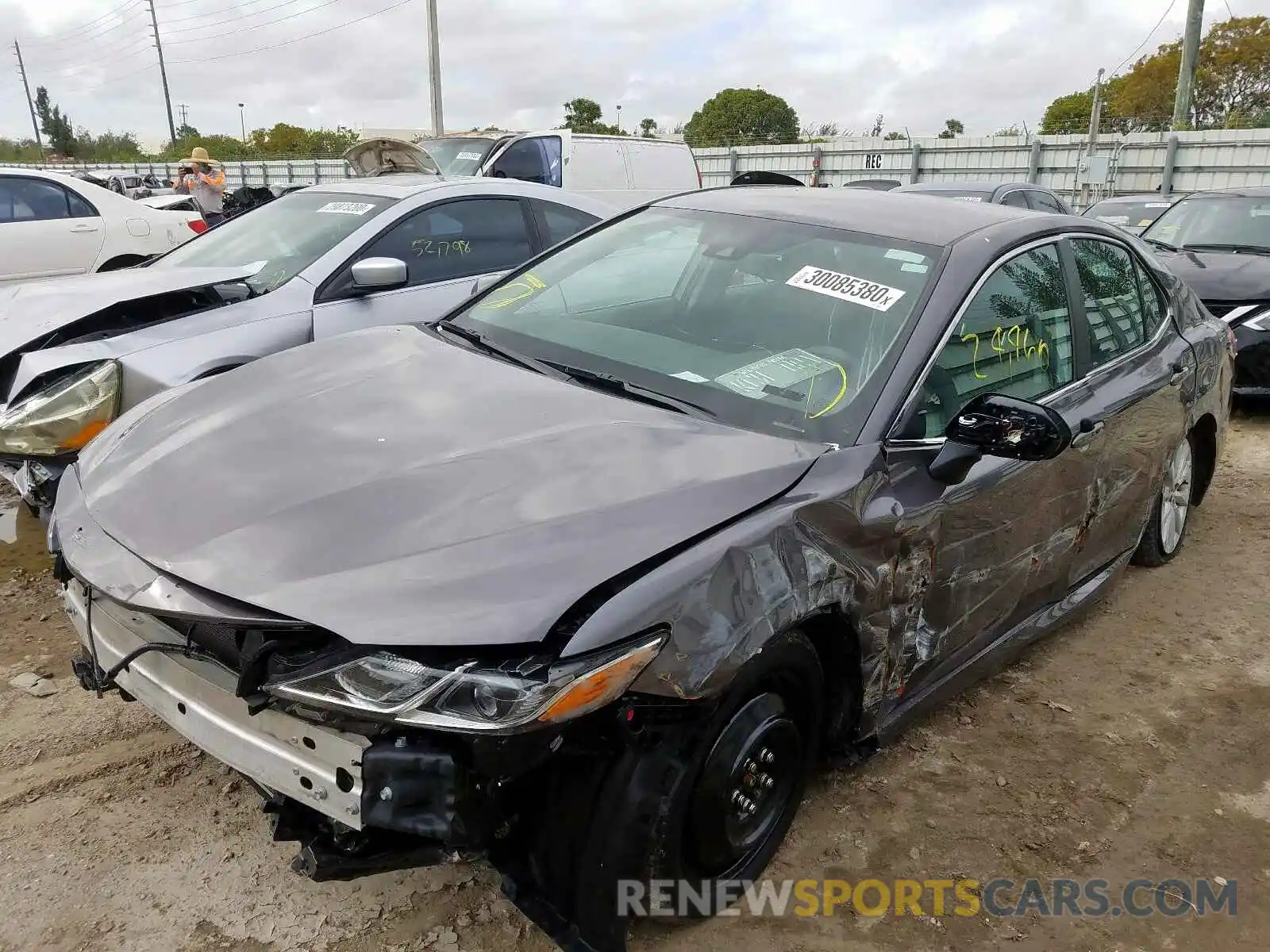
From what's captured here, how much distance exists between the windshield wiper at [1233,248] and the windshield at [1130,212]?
75.0 inches

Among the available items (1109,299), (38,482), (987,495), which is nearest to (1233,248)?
(1109,299)

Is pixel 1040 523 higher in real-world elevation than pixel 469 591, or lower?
lower

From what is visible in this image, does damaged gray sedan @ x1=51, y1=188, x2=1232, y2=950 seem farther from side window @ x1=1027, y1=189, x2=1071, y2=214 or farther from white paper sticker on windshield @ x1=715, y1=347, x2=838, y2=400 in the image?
side window @ x1=1027, y1=189, x2=1071, y2=214

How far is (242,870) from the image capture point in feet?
7.66

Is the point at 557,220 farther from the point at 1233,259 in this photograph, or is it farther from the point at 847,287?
the point at 1233,259

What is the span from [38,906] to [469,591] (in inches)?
55.1

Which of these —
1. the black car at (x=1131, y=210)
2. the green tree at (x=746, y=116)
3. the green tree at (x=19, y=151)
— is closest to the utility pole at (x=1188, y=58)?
the black car at (x=1131, y=210)

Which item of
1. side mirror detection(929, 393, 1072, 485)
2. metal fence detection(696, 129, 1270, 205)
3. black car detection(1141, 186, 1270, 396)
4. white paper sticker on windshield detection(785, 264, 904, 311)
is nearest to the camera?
side mirror detection(929, 393, 1072, 485)

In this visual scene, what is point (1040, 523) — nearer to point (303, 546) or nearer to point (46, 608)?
point (303, 546)

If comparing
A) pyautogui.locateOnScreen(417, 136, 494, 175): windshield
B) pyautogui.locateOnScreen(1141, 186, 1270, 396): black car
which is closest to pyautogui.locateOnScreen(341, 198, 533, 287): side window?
pyautogui.locateOnScreen(1141, 186, 1270, 396): black car

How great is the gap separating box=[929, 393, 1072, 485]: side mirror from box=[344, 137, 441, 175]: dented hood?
9.73 m

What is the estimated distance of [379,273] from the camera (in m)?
4.31

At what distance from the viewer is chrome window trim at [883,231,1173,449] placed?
95.7 inches

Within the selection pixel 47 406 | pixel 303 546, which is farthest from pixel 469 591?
pixel 47 406
